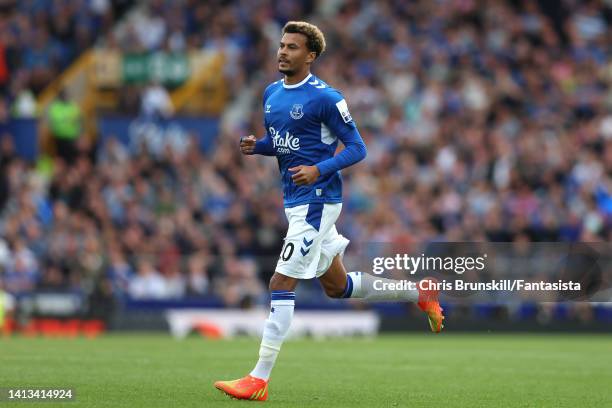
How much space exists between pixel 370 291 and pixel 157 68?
17.5 meters

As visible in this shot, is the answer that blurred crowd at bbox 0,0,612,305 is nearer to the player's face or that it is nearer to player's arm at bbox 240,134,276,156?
player's arm at bbox 240,134,276,156

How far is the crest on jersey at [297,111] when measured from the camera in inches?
405

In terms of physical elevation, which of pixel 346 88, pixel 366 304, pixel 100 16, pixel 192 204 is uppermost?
pixel 100 16

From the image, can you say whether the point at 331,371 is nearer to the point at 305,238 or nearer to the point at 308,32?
the point at 305,238

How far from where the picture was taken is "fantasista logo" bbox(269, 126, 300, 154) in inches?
408

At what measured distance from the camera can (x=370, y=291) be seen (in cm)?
1078

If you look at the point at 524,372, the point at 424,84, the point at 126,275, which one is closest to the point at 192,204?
the point at 126,275

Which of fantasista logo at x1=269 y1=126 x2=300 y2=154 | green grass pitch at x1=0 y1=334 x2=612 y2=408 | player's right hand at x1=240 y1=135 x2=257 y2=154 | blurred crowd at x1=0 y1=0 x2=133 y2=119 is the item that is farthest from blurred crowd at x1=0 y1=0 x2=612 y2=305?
fantasista logo at x1=269 y1=126 x2=300 y2=154

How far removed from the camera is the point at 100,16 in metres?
29.7

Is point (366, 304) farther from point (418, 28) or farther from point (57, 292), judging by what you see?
point (418, 28)

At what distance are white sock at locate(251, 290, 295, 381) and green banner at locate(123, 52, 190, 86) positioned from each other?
17.8 m

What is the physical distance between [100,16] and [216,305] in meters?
9.60

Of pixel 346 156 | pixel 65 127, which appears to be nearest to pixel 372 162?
pixel 65 127

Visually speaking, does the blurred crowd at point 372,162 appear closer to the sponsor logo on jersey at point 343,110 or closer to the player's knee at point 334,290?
the player's knee at point 334,290
